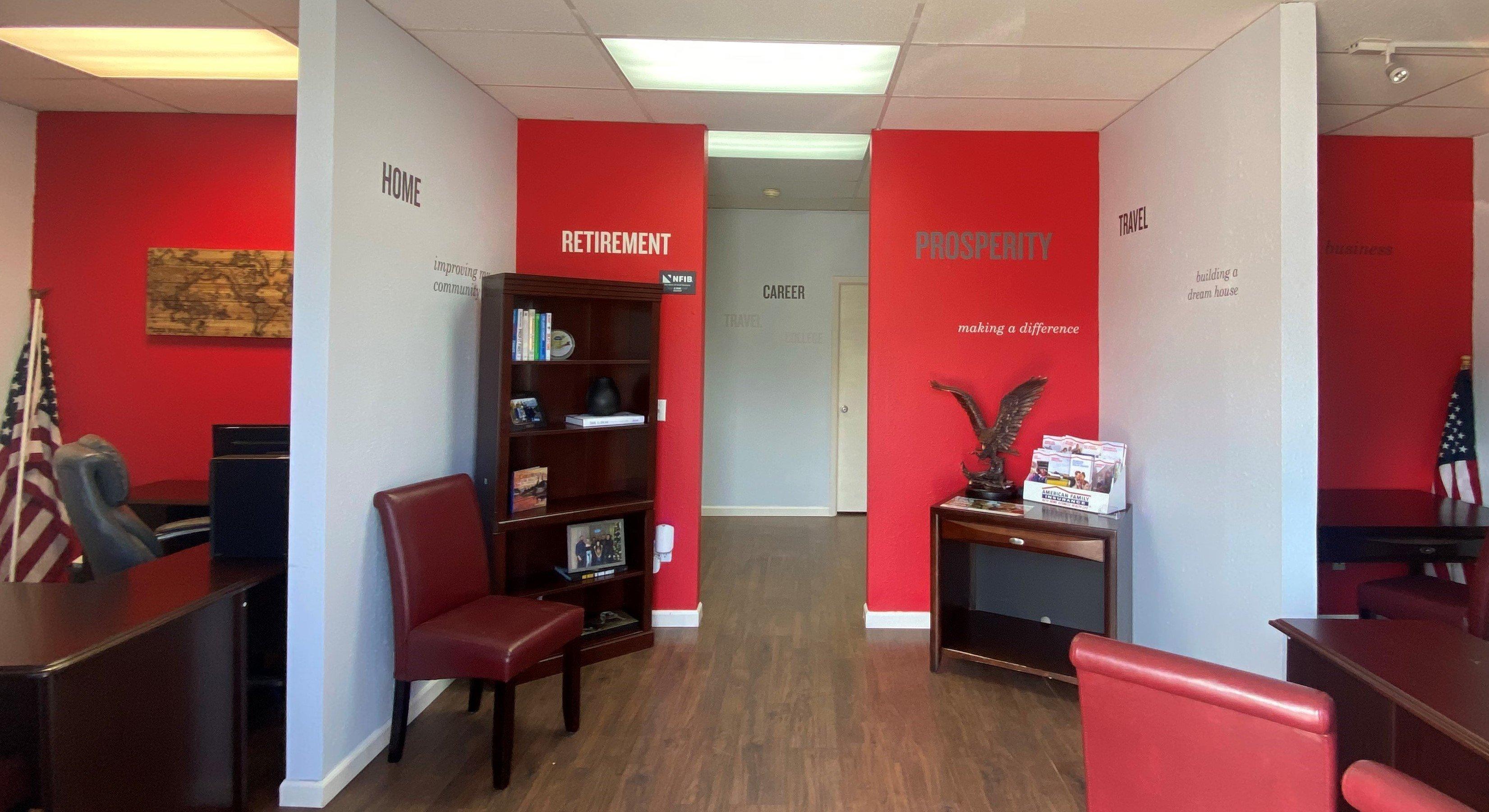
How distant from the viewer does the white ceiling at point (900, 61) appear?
2.82m

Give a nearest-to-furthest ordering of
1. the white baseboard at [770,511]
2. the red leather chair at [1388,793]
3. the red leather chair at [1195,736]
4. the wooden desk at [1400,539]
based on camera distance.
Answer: the red leather chair at [1388,793] → the red leather chair at [1195,736] → the wooden desk at [1400,539] → the white baseboard at [770,511]

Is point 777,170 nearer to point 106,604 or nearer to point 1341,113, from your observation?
point 1341,113

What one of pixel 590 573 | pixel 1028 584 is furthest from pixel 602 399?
pixel 1028 584

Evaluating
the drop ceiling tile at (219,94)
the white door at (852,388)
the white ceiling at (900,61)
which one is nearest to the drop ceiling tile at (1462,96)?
the white ceiling at (900,61)

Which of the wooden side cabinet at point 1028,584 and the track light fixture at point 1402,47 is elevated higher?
the track light fixture at point 1402,47

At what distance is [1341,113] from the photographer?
3.79m

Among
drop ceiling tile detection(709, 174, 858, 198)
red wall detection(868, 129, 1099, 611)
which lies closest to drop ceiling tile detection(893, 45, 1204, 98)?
red wall detection(868, 129, 1099, 611)

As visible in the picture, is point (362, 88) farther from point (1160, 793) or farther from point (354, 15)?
point (1160, 793)

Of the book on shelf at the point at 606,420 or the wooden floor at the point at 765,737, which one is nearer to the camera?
the wooden floor at the point at 765,737

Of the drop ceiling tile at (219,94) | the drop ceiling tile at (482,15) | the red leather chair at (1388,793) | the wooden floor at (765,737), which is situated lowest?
the wooden floor at (765,737)

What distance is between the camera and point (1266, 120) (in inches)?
109

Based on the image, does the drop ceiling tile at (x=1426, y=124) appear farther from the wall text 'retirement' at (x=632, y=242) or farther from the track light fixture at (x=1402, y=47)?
the wall text 'retirement' at (x=632, y=242)

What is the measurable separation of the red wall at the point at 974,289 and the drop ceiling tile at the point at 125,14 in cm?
311

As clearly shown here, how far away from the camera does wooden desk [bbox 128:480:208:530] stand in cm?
358
